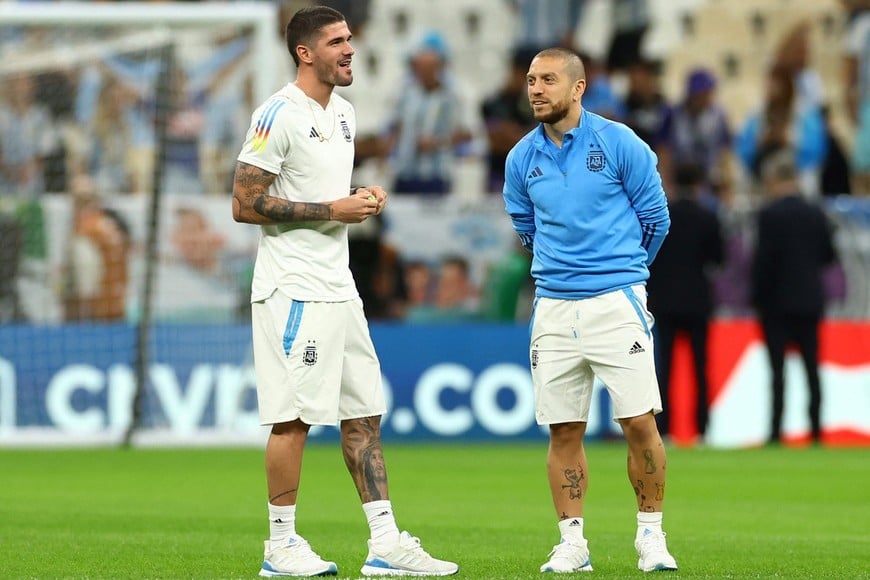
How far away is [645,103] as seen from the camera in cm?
1931

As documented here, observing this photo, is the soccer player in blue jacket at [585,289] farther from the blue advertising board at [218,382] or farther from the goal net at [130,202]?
the goal net at [130,202]

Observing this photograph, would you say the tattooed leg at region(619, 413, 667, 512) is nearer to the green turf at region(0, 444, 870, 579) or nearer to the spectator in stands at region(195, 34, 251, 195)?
the green turf at region(0, 444, 870, 579)

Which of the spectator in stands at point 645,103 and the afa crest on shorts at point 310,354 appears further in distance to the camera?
the spectator in stands at point 645,103

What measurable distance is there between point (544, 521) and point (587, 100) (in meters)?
10.3

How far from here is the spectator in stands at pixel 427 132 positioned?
18.5 meters

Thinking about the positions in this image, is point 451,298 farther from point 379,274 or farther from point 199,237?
point 199,237

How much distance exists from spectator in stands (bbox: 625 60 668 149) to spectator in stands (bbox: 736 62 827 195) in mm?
1142

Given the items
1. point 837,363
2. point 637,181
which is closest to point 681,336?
point 837,363

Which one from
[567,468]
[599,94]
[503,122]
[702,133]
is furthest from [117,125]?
[567,468]

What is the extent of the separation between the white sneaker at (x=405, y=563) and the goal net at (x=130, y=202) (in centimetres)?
922

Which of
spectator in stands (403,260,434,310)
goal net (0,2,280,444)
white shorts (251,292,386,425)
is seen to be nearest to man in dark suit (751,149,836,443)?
spectator in stands (403,260,434,310)

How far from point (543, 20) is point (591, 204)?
48.4 ft

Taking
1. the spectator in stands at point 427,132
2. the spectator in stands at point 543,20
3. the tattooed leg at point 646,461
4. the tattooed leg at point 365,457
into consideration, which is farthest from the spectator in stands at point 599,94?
the tattooed leg at point 365,457

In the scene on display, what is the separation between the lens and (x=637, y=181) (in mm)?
7199
